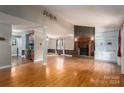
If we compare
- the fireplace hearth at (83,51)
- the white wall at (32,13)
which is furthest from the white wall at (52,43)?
the white wall at (32,13)

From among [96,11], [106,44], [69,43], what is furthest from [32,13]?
[69,43]

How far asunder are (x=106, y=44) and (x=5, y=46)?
689 centimetres

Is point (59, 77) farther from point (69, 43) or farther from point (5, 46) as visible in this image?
point (69, 43)

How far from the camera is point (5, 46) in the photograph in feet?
21.7

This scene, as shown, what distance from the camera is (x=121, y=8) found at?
207 inches

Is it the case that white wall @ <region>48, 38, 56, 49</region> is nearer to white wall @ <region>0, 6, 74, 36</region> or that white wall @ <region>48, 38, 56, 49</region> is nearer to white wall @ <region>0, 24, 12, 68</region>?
white wall @ <region>0, 6, 74, 36</region>

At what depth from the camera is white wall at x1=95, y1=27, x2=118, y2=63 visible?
941 cm

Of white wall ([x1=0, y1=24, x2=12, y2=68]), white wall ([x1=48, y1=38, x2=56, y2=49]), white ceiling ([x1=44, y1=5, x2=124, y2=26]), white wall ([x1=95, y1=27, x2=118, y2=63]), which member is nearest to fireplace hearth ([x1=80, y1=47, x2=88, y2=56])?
white wall ([x1=95, y1=27, x2=118, y2=63])

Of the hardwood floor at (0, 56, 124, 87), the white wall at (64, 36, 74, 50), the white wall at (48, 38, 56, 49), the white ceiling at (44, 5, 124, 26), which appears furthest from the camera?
the white wall at (48, 38, 56, 49)

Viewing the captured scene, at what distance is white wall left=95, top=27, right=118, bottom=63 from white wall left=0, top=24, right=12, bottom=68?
663 centimetres

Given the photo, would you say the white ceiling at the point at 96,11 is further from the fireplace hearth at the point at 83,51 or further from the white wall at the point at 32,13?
the fireplace hearth at the point at 83,51
